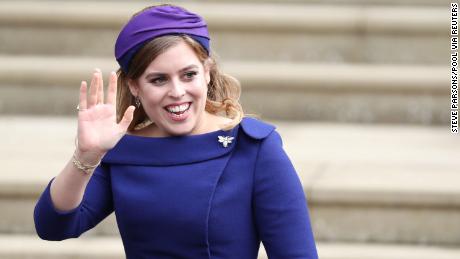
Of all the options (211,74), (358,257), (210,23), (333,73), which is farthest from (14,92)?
(211,74)

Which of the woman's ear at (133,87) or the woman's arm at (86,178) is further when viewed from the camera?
the woman's ear at (133,87)

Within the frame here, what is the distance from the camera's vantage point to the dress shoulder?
2.57m

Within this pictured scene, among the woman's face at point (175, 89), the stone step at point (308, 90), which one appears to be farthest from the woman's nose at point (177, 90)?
the stone step at point (308, 90)

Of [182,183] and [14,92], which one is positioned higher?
[182,183]

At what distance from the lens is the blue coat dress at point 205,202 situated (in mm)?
2520

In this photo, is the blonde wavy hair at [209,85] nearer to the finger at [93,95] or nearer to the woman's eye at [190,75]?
the woman's eye at [190,75]

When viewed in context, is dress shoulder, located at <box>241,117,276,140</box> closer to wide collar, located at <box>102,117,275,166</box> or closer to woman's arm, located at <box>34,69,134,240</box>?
wide collar, located at <box>102,117,275,166</box>

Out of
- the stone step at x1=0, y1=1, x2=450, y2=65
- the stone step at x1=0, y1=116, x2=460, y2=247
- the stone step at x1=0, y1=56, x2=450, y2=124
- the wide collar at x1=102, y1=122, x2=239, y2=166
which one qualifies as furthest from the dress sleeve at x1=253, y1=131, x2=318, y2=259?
the stone step at x1=0, y1=1, x2=450, y2=65

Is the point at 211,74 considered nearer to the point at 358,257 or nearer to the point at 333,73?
the point at 358,257

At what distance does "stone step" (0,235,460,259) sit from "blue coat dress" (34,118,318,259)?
1.78m

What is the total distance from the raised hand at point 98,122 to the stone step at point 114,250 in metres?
1.96

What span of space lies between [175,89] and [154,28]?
146 mm

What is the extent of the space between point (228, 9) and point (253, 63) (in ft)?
1.17

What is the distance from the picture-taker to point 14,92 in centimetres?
Answer: 593
